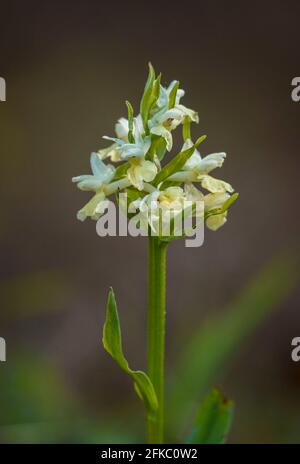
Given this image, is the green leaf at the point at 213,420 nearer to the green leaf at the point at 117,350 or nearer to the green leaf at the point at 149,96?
the green leaf at the point at 117,350

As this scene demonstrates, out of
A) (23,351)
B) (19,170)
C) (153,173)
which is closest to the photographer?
(153,173)

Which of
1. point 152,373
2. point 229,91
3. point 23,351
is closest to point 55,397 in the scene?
point 23,351

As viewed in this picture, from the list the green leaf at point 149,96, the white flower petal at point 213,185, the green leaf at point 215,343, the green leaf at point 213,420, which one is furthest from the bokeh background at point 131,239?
the green leaf at point 149,96

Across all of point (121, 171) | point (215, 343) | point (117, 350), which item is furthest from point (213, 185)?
point (215, 343)

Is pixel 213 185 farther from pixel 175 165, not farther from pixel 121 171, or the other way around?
pixel 121 171

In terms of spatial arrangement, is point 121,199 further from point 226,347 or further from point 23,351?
point 23,351

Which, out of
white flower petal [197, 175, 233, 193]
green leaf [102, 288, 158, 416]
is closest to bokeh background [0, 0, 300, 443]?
green leaf [102, 288, 158, 416]

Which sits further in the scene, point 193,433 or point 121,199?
point 193,433
